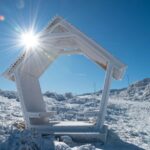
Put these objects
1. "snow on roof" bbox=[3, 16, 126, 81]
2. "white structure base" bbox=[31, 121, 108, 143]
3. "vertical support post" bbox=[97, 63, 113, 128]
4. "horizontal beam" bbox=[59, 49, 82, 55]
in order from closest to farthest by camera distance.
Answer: "white structure base" bbox=[31, 121, 108, 143]
"vertical support post" bbox=[97, 63, 113, 128]
"snow on roof" bbox=[3, 16, 126, 81]
"horizontal beam" bbox=[59, 49, 82, 55]

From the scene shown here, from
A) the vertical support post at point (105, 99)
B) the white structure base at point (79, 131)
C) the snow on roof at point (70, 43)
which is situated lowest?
the white structure base at point (79, 131)

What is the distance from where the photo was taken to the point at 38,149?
6.43 metres

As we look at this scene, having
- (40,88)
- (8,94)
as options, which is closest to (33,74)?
(40,88)

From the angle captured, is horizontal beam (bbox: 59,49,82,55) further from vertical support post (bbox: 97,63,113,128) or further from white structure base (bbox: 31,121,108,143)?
white structure base (bbox: 31,121,108,143)

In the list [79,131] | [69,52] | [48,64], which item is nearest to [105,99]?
[79,131]

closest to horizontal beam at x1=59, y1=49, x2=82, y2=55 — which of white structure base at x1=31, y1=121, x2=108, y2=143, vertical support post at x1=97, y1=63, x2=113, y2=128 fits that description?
vertical support post at x1=97, y1=63, x2=113, y2=128

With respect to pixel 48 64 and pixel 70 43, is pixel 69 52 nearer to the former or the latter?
pixel 48 64

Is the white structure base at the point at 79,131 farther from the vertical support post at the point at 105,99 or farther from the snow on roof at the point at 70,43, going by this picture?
Result: the snow on roof at the point at 70,43

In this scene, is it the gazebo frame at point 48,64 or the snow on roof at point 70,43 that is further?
the snow on roof at point 70,43

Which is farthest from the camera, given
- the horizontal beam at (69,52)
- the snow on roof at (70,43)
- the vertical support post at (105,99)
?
the horizontal beam at (69,52)

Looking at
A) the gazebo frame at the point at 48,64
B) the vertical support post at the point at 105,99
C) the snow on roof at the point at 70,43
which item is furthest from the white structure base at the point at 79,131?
the snow on roof at the point at 70,43

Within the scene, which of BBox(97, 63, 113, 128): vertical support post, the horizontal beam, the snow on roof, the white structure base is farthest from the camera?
the horizontal beam

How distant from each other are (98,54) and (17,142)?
450cm

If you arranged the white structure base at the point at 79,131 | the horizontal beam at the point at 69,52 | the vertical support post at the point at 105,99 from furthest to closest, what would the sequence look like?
the horizontal beam at the point at 69,52, the vertical support post at the point at 105,99, the white structure base at the point at 79,131
